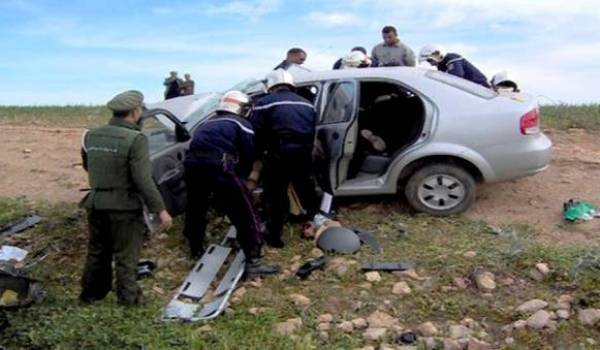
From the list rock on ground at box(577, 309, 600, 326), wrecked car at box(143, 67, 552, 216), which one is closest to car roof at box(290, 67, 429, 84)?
wrecked car at box(143, 67, 552, 216)

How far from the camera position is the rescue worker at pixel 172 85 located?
10.9 metres

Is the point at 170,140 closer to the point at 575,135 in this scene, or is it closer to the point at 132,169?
the point at 132,169

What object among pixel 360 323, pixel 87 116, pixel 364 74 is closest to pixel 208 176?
pixel 360 323

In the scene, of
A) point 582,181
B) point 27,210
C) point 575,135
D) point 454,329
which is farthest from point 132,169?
point 575,135

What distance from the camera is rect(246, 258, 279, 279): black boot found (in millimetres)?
5832

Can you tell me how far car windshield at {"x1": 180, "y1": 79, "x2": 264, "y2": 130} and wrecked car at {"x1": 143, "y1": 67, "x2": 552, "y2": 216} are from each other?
0.07 feet

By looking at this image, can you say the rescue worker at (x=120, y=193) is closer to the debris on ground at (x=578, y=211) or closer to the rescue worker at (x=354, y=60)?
the rescue worker at (x=354, y=60)

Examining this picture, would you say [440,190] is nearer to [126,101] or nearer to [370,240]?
[370,240]

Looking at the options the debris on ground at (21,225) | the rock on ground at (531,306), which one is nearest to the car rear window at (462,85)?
the rock on ground at (531,306)

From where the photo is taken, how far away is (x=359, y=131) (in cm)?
716

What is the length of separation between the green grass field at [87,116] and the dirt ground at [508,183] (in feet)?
1.85

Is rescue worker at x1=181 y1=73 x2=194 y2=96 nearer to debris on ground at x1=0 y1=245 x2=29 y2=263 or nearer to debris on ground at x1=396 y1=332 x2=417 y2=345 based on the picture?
debris on ground at x1=0 y1=245 x2=29 y2=263

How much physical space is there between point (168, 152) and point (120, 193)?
1.41 m

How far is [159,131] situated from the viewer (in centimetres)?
672
